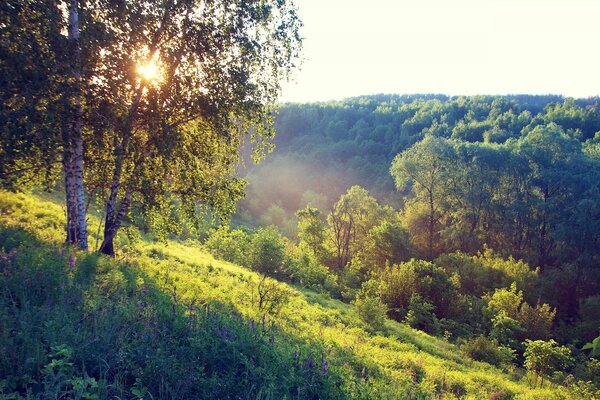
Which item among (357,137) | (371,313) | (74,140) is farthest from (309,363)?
(357,137)

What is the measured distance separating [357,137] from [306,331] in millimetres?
110036

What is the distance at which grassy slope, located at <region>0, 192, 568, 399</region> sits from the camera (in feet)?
21.9

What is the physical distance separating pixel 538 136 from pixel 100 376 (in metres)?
51.6

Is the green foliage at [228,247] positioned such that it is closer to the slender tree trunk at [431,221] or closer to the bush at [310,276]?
the bush at [310,276]

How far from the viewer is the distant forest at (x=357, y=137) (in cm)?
8025

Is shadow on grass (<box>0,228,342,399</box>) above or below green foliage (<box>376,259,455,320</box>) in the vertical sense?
above

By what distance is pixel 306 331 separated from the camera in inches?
396

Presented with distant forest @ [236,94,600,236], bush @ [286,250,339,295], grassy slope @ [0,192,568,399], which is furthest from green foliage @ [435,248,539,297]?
distant forest @ [236,94,600,236]

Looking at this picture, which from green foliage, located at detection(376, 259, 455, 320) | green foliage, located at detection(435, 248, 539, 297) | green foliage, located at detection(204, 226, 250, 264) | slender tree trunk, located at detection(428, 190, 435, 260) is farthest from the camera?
slender tree trunk, located at detection(428, 190, 435, 260)

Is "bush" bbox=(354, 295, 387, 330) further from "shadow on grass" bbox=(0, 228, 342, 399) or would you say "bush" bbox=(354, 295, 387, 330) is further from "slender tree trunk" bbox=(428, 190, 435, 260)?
"slender tree trunk" bbox=(428, 190, 435, 260)

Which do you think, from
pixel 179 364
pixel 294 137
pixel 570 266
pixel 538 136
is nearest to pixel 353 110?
pixel 294 137

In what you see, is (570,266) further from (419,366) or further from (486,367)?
(419,366)

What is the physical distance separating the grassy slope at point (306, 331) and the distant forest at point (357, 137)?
55093 mm

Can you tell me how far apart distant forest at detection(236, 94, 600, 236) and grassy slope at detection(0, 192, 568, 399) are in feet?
181
